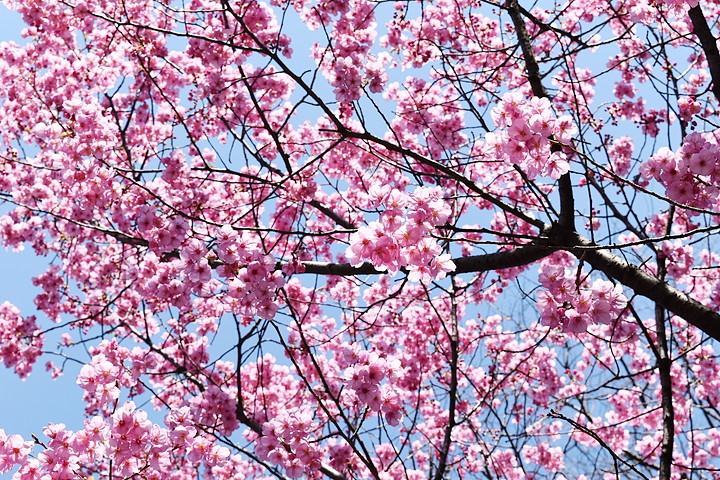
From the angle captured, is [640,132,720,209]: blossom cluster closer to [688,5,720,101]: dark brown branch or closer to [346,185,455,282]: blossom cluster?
[688,5,720,101]: dark brown branch

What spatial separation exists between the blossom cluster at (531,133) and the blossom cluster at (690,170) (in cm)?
65

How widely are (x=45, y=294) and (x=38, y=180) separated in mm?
1766

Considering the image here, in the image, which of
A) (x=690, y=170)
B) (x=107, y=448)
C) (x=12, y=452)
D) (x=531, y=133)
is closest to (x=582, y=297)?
(x=690, y=170)

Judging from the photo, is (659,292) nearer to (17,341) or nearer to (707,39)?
(707,39)

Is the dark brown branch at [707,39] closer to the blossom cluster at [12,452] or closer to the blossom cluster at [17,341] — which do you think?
the blossom cluster at [12,452]

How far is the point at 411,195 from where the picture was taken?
2936 millimetres

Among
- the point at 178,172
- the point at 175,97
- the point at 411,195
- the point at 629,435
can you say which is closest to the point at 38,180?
the point at 175,97

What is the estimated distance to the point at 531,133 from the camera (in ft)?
9.74

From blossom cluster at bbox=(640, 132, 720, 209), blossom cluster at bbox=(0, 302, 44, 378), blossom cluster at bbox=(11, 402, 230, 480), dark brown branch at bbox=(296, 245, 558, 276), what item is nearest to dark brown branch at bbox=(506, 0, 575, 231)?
dark brown branch at bbox=(296, 245, 558, 276)

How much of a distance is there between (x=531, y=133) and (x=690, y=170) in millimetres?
967

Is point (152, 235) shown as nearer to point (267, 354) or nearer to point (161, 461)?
point (161, 461)

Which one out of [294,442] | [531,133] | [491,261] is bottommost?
[294,442]

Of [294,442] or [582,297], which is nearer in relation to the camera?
[582,297]

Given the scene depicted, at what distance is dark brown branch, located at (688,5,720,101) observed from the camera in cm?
404
